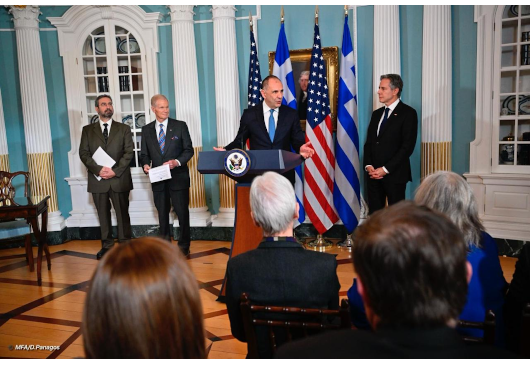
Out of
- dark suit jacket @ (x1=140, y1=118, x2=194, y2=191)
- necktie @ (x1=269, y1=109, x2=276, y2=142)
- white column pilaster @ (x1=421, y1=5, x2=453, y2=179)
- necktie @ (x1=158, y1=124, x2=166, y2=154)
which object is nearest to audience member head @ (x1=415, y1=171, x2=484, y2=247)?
necktie @ (x1=269, y1=109, x2=276, y2=142)

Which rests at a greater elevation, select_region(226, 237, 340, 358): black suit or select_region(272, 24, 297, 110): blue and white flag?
select_region(272, 24, 297, 110): blue and white flag

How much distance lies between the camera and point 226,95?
5598 millimetres

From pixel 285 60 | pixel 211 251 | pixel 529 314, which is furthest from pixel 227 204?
pixel 529 314

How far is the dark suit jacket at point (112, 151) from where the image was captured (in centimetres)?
518

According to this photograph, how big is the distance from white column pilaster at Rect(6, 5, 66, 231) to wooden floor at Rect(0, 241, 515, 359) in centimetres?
80

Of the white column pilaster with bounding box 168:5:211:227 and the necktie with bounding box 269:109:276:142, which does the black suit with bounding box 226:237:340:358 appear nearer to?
the necktie with bounding box 269:109:276:142

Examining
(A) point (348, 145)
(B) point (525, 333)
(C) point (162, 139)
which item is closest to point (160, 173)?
(C) point (162, 139)

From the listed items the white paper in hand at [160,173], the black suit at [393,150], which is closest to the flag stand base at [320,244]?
the black suit at [393,150]

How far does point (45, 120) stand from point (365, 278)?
5956 mm

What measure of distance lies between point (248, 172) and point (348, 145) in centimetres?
225

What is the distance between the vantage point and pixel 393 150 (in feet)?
15.0

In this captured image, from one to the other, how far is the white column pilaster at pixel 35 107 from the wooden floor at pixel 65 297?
0.80 m

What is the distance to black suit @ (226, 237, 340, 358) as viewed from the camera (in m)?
1.67

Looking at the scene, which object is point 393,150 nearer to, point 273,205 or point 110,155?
point 273,205
